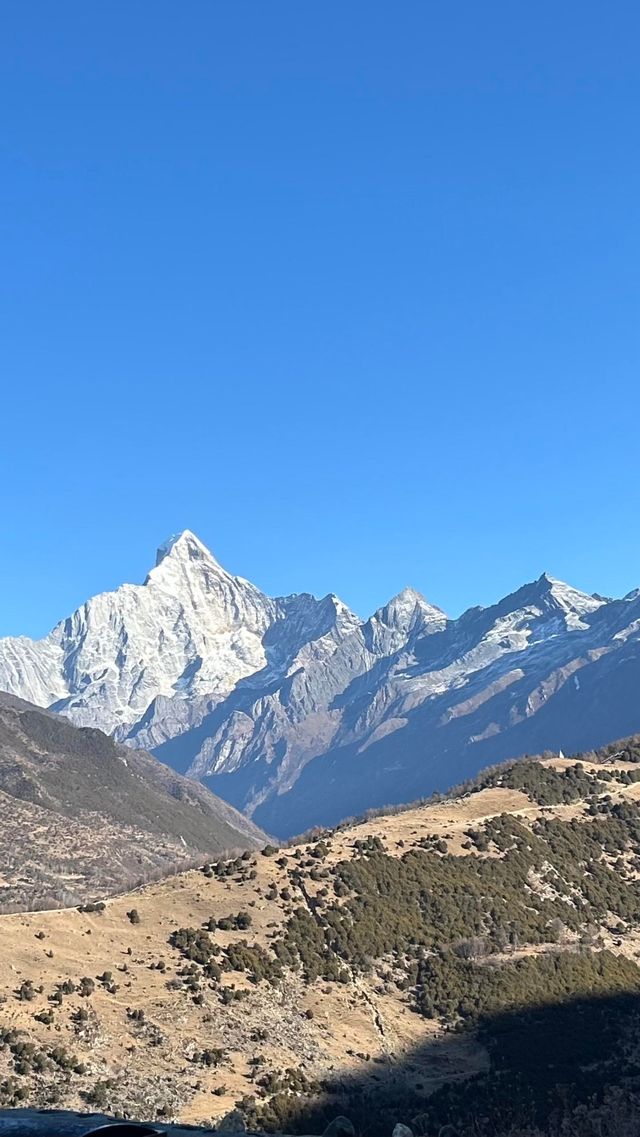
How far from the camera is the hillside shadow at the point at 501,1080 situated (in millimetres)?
44906

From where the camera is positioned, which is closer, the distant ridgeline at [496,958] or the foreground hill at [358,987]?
the foreground hill at [358,987]

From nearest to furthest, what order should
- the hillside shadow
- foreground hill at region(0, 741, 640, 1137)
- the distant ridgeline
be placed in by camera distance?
1. the hillside shadow
2. foreground hill at region(0, 741, 640, 1137)
3. the distant ridgeline

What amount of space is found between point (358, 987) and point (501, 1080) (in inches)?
507

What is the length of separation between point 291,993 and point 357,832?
30.6 metres

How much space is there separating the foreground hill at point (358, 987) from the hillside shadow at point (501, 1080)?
161 millimetres

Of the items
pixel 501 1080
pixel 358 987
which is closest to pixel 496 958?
pixel 358 987

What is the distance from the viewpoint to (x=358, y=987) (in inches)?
2483

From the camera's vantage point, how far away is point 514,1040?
189 feet

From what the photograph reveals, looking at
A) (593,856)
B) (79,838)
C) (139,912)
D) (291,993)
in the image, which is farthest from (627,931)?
(79,838)

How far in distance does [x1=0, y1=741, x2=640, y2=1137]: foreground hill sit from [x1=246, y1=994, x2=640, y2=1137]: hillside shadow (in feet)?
0.53

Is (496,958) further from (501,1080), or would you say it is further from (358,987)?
(501,1080)

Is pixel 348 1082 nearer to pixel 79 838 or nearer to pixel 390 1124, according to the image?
pixel 390 1124

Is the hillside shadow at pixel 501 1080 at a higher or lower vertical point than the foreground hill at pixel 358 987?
lower

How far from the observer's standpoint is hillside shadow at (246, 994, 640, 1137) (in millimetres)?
44906
